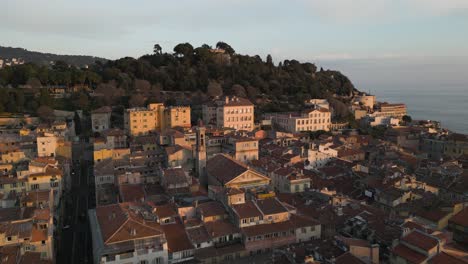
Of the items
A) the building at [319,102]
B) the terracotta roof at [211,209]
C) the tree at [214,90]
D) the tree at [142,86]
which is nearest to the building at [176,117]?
the tree at [214,90]

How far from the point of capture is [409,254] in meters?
16.4

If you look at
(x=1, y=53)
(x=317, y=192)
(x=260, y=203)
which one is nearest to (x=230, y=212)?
(x=260, y=203)

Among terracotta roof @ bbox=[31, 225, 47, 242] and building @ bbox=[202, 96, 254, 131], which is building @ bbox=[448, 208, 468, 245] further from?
building @ bbox=[202, 96, 254, 131]

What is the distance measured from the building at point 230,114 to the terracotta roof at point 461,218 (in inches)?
1157

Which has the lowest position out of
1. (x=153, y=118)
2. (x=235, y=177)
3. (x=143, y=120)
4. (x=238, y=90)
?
(x=235, y=177)

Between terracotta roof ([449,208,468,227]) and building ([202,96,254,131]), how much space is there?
2939 cm

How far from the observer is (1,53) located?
16938cm

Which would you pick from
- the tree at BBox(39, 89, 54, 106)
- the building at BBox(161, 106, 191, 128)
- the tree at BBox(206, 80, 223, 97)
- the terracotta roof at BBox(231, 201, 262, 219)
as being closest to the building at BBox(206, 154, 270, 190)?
the terracotta roof at BBox(231, 201, 262, 219)

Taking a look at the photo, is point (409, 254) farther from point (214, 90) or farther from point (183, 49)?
point (183, 49)

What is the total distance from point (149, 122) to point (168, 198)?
23090 millimetres

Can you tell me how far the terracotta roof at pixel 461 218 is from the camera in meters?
20.8

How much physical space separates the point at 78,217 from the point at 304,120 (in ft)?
99.5

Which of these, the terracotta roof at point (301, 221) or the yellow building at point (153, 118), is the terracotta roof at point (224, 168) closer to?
the terracotta roof at point (301, 221)

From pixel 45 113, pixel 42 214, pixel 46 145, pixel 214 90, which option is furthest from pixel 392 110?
pixel 42 214
